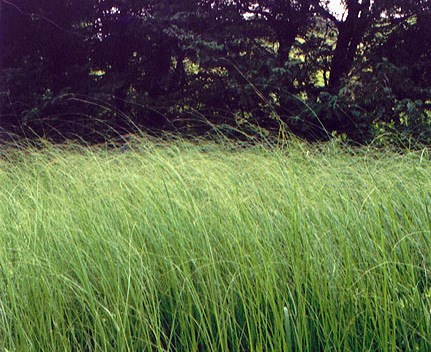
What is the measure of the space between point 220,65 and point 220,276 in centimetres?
577

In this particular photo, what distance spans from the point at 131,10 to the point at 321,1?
2.76m

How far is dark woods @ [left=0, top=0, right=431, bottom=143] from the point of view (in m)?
6.92

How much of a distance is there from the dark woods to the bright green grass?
171 inches

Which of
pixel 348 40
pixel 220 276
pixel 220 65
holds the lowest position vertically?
pixel 220 276

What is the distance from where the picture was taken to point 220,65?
732cm

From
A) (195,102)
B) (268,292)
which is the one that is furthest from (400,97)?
(268,292)

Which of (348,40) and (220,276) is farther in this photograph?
(348,40)

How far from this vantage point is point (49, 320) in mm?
1713

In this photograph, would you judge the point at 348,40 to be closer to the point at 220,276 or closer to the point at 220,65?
the point at 220,65

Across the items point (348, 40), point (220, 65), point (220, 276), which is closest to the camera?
point (220, 276)

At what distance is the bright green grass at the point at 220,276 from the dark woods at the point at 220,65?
435 cm

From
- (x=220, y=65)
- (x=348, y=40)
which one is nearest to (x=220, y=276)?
(x=220, y=65)

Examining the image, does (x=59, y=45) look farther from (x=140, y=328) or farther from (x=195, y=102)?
(x=140, y=328)

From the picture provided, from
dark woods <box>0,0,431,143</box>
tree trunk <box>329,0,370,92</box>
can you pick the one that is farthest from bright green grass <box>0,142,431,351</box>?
tree trunk <box>329,0,370,92</box>
